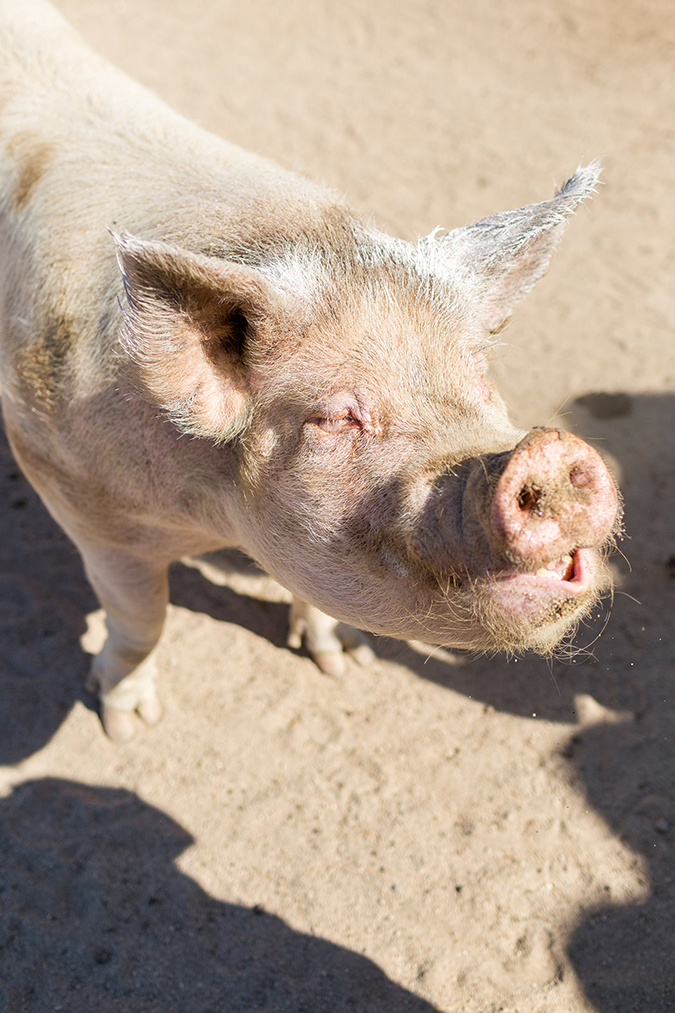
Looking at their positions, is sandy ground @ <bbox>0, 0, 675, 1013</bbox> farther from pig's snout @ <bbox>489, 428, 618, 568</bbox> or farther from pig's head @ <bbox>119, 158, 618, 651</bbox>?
pig's snout @ <bbox>489, 428, 618, 568</bbox>

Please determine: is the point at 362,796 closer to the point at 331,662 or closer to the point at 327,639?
the point at 331,662

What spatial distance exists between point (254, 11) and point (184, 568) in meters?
9.01

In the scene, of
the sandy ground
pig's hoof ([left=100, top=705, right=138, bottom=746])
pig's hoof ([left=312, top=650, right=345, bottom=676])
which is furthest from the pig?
pig's hoof ([left=312, top=650, right=345, bottom=676])

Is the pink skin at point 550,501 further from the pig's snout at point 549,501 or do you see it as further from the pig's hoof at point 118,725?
the pig's hoof at point 118,725

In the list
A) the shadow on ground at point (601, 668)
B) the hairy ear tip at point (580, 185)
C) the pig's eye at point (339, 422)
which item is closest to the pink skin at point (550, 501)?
the pig's eye at point (339, 422)

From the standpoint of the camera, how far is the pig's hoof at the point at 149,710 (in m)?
4.51

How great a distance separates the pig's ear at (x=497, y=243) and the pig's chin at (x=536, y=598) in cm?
97

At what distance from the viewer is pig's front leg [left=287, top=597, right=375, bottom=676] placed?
4.65 metres

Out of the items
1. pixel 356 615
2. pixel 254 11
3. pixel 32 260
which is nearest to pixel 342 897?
pixel 356 615

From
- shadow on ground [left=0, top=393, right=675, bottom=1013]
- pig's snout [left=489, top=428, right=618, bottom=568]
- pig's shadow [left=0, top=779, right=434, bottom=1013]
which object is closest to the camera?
pig's snout [left=489, top=428, right=618, bottom=568]

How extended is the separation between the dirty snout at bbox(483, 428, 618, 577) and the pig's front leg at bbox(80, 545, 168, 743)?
2.25 metres

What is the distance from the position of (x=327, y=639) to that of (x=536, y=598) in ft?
9.01

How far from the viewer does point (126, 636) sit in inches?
165

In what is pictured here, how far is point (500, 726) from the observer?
4414 millimetres
